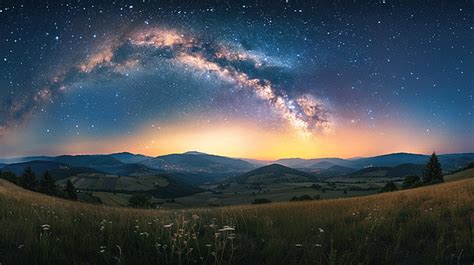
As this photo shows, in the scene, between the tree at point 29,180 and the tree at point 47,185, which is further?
the tree at point 29,180

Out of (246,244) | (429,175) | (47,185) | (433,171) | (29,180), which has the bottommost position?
(429,175)

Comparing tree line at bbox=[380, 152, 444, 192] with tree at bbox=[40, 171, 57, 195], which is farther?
tree line at bbox=[380, 152, 444, 192]

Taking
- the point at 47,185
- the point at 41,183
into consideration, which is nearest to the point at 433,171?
the point at 47,185

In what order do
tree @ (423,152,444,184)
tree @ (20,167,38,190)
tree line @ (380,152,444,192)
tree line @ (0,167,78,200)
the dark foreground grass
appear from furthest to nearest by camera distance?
tree @ (20,167,38,190), tree line @ (380,152,444,192), tree @ (423,152,444,184), tree line @ (0,167,78,200), the dark foreground grass

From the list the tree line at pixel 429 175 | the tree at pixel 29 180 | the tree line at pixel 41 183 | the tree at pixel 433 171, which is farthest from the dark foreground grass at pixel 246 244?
the tree at pixel 29 180

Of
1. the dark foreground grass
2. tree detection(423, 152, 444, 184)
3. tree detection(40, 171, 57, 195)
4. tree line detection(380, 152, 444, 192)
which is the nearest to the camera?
the dark foreground grass

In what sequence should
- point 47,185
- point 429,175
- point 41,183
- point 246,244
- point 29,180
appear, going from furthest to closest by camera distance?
point 29,180 < point 429,175 < point 41,183 < point 47,185 < point 246,244

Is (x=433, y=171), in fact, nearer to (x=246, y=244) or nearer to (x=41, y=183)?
(x=246, y=244)

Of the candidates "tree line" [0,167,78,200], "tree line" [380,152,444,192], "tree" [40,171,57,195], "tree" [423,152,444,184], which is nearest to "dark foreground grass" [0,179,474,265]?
"tree line" [380,152,444,192]

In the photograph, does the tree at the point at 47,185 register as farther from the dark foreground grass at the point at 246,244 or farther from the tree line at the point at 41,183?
the dark foreground grass at the point at 246,244

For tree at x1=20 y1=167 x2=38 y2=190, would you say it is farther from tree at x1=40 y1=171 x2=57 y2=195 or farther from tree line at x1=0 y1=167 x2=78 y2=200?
tree at x1=40 y1=171 x2=57 y2=195

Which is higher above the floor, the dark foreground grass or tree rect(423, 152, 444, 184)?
the dark foreground grass

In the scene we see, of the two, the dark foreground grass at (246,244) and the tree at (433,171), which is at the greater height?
the dark foreground grass at (246,244)

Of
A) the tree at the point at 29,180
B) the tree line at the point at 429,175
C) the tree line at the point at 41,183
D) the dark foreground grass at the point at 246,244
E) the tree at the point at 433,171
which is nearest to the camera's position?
the dark foreground grass at the point at 246,244
